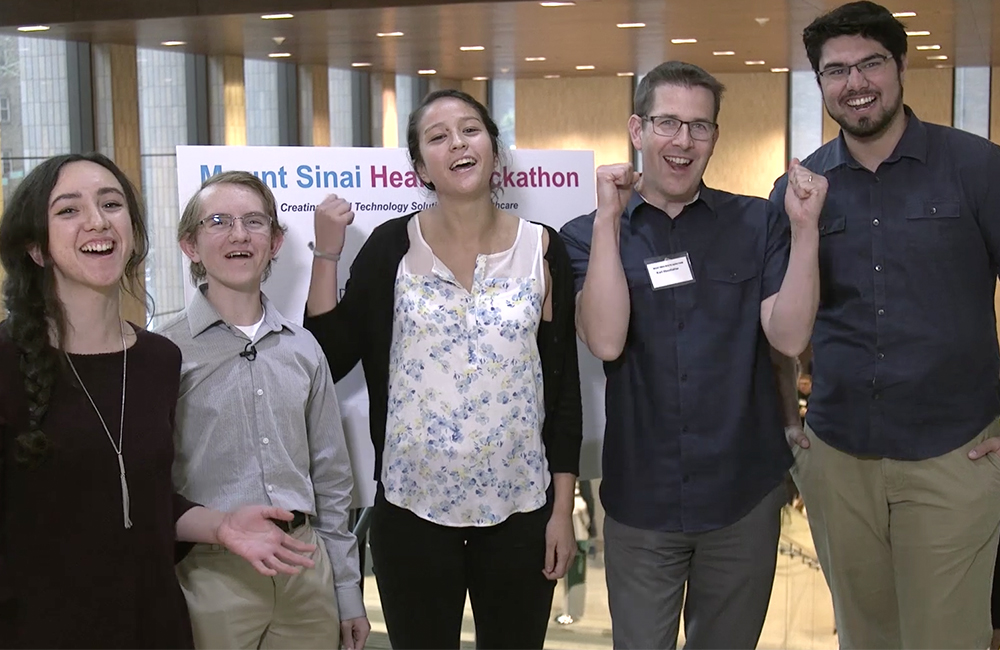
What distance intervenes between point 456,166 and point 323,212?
1.64 ft

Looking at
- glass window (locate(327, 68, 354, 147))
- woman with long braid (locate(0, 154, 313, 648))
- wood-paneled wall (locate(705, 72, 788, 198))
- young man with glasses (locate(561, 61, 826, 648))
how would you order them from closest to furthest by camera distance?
woman with long braid (locate(0, 154, 313, 648)) → young man with glasses (locate(561, 61, 826, 648)) → glass window (locate(327, 68, 354, 147)) → wood-paneled wall (locate(705, 72, 788, 198))

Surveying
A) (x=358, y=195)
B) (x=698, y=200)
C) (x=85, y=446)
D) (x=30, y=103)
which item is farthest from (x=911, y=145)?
(x=30, y=103)

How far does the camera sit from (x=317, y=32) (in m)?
10.8

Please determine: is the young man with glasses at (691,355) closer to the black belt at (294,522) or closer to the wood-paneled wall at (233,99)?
the black belt at (294,522)

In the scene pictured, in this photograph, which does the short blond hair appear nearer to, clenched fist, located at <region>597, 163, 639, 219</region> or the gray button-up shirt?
the gray button-up shirt

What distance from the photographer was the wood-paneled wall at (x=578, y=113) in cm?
1755

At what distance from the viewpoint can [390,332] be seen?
102 inches

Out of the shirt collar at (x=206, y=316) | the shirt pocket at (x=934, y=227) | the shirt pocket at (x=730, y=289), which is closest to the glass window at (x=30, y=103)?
the shirt collar at (x=206, y=316)

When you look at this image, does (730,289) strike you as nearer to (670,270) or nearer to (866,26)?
(670,270)

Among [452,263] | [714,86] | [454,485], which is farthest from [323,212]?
[714,86]

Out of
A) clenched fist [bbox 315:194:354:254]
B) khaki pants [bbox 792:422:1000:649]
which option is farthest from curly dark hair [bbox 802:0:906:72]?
clenched fist [bbox 315:194:354:254]

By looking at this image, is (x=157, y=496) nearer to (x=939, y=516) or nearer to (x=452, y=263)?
(x=452, y=263)

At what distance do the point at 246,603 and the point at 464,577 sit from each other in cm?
50

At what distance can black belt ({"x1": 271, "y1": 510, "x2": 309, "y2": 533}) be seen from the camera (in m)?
2.38
